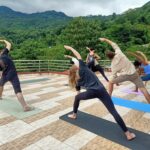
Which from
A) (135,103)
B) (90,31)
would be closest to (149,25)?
(90,31)

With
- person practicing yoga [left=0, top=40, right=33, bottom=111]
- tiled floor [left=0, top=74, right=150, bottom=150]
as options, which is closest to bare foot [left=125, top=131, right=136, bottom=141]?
tiled floor [left=0, top=74, right=150, bottom=150]

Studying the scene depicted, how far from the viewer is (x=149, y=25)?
233 feet

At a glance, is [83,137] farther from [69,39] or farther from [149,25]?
[149,25]

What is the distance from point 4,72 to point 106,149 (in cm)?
324

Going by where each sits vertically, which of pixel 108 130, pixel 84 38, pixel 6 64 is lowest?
pixel 108 130

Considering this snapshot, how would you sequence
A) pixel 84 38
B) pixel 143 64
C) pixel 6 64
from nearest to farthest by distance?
1. pixel 6 64
2. pixel 143 64
3. pixel 84 38

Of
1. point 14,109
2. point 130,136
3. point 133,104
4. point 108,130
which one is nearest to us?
point 130,136

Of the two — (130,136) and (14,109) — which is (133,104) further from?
(14,109)

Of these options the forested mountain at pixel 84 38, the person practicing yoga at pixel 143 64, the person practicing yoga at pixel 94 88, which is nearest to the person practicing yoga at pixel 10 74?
the person practicing yoga at pixel 94 88

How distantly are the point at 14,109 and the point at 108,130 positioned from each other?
2.56 meters

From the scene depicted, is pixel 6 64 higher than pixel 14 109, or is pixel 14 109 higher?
pixel 6 64

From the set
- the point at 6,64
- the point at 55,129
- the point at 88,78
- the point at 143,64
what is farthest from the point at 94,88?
the point at 143,64

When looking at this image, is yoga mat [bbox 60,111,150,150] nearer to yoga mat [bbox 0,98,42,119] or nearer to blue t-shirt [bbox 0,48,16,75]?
yoga mat [bbox 0,98,42,119]

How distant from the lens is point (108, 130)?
417 cm
